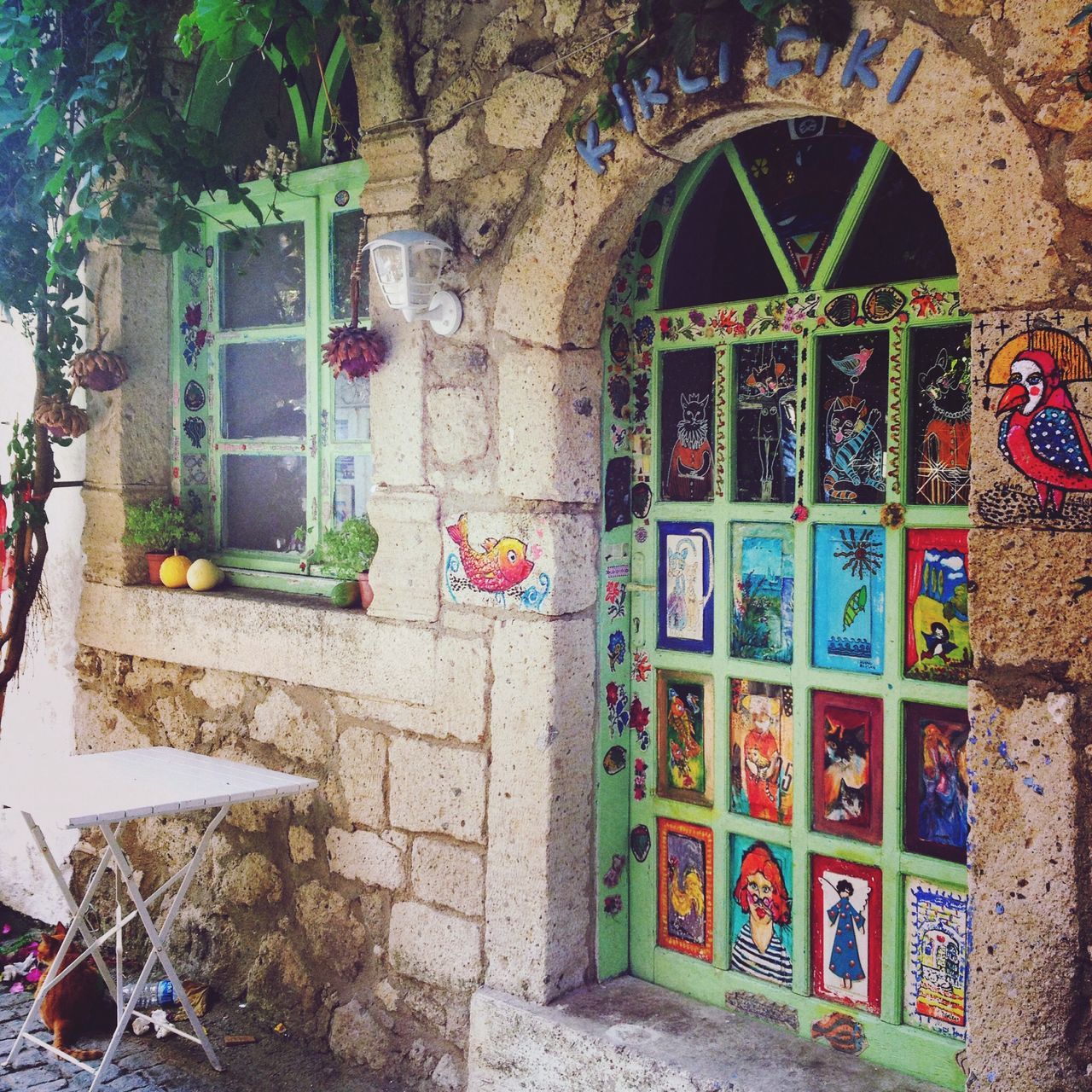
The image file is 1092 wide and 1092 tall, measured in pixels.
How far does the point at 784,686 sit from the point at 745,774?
0.27m

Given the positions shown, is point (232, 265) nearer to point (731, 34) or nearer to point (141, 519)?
point (141, 519)

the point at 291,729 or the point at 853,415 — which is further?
the point at 291,729

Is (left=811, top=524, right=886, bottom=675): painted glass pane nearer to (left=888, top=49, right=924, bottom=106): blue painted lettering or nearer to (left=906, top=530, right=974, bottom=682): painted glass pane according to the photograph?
(left=906, top=530, right=974, bottom=682): painted glass pane

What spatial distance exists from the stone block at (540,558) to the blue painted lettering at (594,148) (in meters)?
0.89

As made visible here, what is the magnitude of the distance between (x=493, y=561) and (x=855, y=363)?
3.59 ft

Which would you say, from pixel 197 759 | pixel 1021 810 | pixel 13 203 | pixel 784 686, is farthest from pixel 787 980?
pixel 13 203

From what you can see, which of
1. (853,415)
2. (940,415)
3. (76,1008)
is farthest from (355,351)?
(76,1008)

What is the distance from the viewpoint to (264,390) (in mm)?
4355

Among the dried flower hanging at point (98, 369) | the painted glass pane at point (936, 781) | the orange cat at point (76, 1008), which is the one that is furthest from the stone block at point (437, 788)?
the dried flower hanging at point (98, 369)

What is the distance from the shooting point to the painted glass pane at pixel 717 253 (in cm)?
306

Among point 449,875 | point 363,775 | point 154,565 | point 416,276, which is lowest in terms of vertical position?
point 449,875

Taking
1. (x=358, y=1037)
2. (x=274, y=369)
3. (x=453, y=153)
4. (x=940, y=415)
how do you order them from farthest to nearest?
1. (x=274, y=369)
2. (x=358, y=1037)
3. (x=453, y=153)
4. (x=940, y=415)

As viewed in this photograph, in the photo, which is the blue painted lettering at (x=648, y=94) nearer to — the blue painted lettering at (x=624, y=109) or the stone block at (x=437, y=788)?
the blue painted lettering at (x=624, y=109)

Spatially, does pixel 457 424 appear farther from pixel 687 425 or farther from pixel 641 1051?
pixel 641 1051
